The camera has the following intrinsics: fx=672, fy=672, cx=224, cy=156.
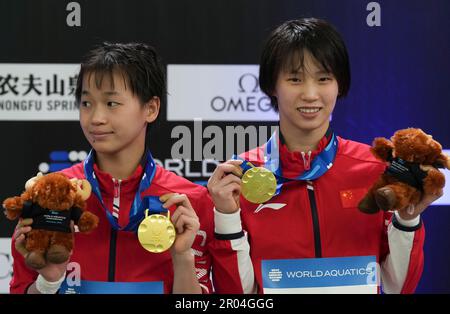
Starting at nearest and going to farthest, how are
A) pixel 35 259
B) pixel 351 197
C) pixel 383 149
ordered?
1. pixel 35 259
2. pixel 383 149
3. pixel 351 197

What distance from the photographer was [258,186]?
1.80m

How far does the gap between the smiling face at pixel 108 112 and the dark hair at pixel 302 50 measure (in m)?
0.40

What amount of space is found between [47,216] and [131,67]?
0.50m

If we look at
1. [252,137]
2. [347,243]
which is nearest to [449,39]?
[252,137]

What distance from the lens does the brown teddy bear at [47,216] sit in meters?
1.65

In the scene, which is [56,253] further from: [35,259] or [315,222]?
[315,222]

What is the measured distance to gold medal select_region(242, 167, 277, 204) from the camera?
1.80 meters

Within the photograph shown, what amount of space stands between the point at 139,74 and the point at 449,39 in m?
1.53

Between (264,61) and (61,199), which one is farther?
(264,61)

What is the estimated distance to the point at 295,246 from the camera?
184 cm

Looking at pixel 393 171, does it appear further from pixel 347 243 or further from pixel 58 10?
pixel 58 10

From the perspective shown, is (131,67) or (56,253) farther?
(131,67)

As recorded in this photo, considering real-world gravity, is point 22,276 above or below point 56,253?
below

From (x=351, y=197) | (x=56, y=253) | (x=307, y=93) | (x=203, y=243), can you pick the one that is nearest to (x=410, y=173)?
(x=351, y=197)
